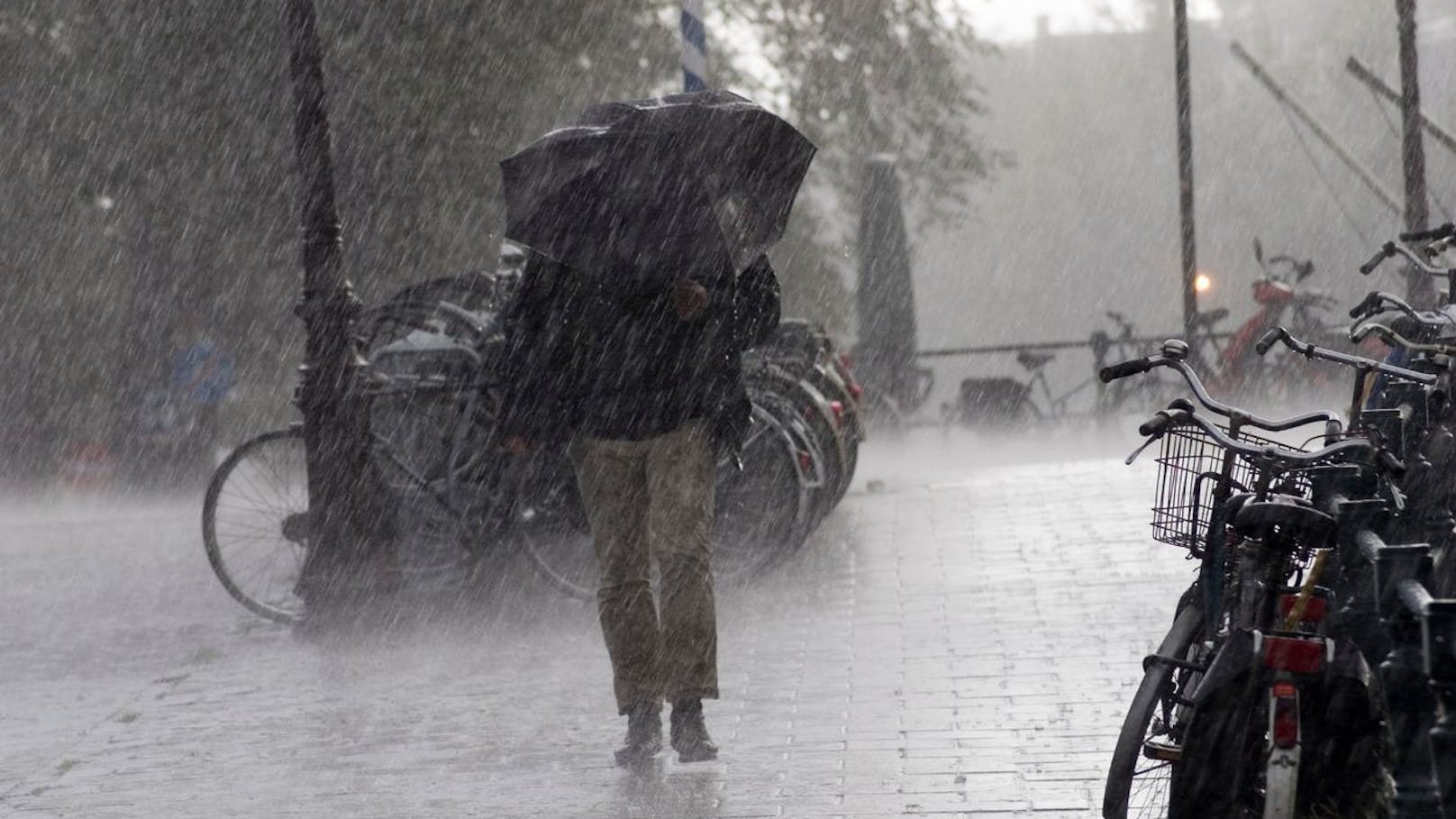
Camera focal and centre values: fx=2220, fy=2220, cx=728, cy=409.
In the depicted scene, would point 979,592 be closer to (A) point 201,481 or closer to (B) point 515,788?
(B) point 515,788

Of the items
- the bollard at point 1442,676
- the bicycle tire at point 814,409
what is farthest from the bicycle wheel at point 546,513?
the bollard at point 1442,676

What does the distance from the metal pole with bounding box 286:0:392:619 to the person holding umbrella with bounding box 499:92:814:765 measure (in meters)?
3.08

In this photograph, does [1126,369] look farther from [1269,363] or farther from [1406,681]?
[1269,363]

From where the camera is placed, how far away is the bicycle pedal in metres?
4.53

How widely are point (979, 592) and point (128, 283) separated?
12022mm

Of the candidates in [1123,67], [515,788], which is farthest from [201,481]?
[1123,67]

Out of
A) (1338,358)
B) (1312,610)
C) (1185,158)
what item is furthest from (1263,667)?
(1185,158)

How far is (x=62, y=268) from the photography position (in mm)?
19969

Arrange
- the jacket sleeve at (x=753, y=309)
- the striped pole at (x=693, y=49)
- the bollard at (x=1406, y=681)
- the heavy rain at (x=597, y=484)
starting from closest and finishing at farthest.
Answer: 1. the bollard at (x=1406, y=681)
2. the heavy rain at (x=597, y=484)
3. the jacket sleeve at (x=753, y=309)
4. the striped pole at (x=693, y=49)

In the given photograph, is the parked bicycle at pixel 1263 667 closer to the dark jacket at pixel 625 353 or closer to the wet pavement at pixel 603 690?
the wet pavement at pixel 603 690

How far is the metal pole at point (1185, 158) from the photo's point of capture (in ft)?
52.1

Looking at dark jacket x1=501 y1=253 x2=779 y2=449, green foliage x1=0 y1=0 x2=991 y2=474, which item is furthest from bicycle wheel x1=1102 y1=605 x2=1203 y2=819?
green foliage x1=0 y1=0 x2=991 y2=474

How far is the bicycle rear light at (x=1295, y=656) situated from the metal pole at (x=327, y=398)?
6.05 meters

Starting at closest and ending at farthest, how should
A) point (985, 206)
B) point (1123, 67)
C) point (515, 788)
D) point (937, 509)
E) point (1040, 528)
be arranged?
point (515, 788), point (1040, 528), point (937, 509), point (1123, 67), point (985, 206)
